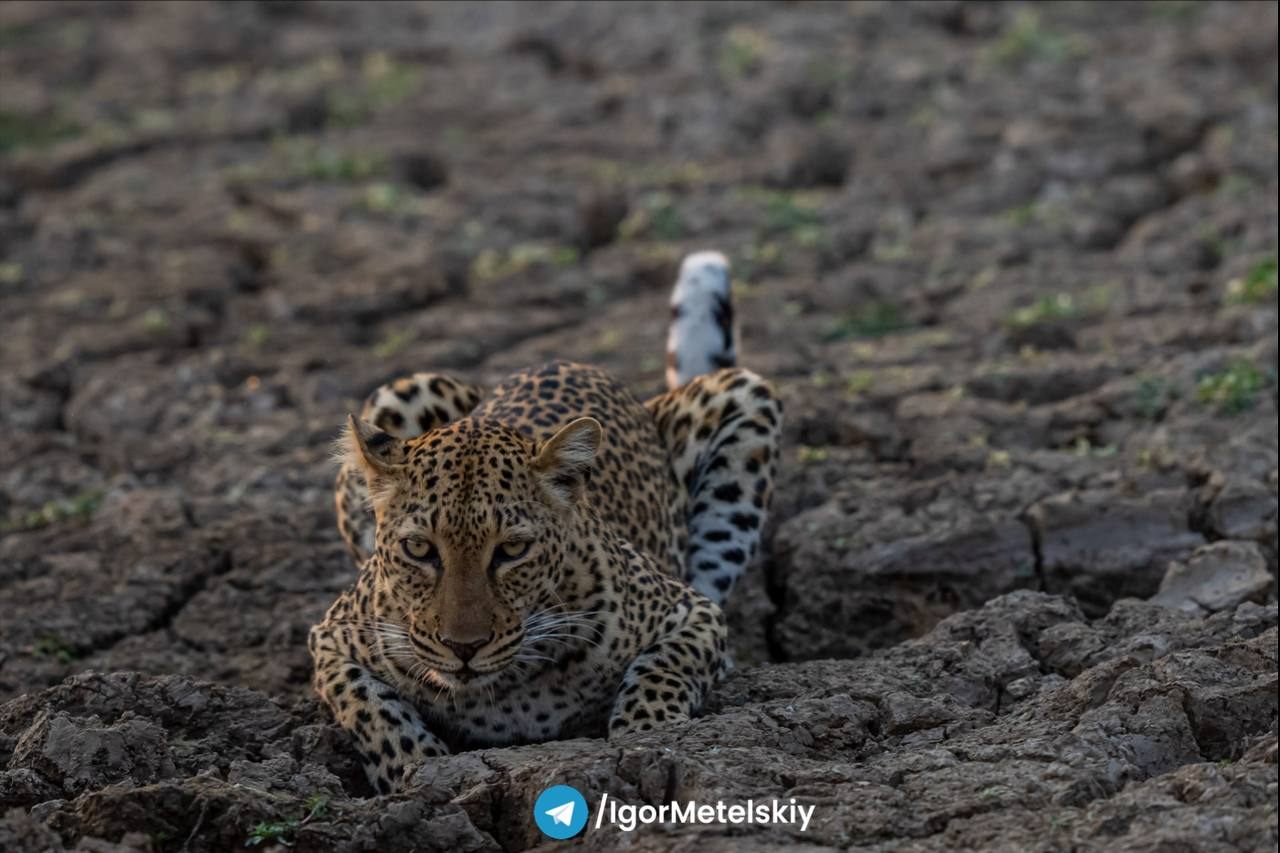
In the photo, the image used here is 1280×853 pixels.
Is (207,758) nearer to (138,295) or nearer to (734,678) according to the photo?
(734,678)

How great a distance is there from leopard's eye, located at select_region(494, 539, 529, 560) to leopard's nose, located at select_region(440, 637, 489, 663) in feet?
0.97

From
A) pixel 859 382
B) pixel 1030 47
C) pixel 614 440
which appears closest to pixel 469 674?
pixel 614 440

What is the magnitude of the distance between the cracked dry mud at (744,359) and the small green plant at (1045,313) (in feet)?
0.19

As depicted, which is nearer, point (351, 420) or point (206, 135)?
point (351, 420)

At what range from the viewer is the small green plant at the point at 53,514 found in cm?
986

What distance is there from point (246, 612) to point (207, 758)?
2.12 meters

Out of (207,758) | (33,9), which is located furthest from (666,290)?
(33,9)

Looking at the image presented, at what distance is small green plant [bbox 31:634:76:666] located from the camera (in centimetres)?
828

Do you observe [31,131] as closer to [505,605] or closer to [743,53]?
[743,53]

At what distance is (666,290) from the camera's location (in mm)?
12594

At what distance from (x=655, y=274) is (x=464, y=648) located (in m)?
6.55

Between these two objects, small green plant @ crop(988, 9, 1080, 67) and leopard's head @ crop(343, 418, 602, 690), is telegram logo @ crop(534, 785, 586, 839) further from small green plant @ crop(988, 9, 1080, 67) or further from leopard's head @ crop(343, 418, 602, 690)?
small green plant @ crop(988, 9, 1080, 67)

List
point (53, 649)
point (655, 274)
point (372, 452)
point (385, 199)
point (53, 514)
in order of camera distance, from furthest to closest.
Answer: point (385, 199), point (655, 274), point (53, 514), point (53, 649), point (372, 452)

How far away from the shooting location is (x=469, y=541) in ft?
21.4
